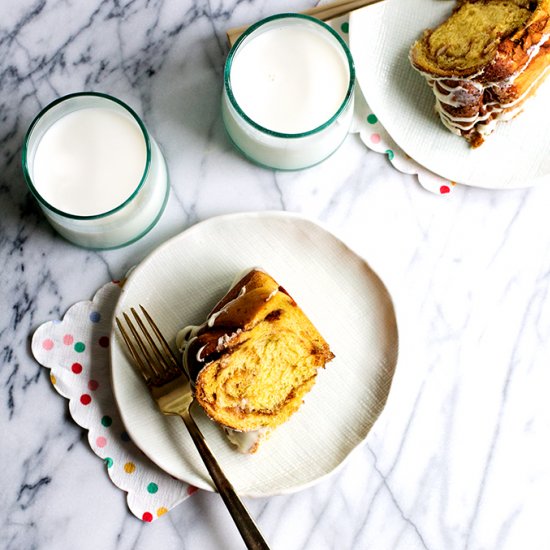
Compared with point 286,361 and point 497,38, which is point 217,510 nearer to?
point 286,361

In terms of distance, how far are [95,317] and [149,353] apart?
0.13 meters

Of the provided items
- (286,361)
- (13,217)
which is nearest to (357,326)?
(286,361)

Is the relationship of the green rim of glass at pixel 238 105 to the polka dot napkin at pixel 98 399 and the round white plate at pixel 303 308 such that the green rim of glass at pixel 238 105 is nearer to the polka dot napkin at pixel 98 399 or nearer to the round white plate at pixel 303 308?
the round white plate at pixel 303 308

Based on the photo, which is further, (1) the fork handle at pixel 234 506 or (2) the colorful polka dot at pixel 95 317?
(2) the colorful polka dot at pixel 95 317

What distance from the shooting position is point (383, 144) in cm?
139

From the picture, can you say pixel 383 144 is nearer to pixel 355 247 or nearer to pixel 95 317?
pixel 355 247

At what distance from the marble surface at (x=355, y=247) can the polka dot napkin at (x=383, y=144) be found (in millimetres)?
21

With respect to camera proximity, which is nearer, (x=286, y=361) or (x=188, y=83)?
(x=286, y=361)

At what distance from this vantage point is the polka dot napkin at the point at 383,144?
1392mm

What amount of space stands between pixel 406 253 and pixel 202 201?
38 centimetres

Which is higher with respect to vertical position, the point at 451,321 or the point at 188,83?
the point at 188,83

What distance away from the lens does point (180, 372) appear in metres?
1.28

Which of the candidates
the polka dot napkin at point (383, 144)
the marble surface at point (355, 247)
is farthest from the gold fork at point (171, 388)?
the polka dot napkin at point (383, 144)

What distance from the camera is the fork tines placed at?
4.17 feet
